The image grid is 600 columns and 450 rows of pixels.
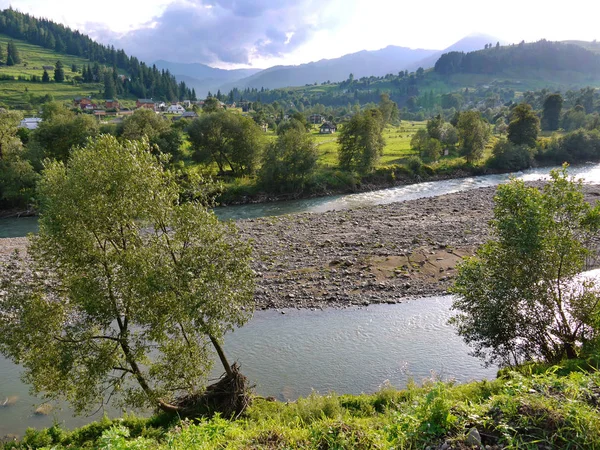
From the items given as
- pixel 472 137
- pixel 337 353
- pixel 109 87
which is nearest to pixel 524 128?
pixel 472 137

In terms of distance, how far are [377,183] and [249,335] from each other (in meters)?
49.3

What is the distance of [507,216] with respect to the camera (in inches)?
582

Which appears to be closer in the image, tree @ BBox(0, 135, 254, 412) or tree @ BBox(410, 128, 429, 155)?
tree @ BBox(0, 135, 254, 412)

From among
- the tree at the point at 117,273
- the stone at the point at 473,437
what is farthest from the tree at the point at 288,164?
the stone at the point at 473,437

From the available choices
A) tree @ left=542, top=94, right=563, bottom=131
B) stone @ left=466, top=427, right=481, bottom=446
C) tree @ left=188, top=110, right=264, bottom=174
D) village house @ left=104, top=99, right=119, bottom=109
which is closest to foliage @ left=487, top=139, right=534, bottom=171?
tree @ left=188, top=110, right=264, bottom=174

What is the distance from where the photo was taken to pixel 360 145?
66.6 metres

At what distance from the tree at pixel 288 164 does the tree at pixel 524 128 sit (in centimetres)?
4957

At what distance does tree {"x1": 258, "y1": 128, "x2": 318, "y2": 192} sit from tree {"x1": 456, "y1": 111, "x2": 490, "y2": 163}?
116 feet

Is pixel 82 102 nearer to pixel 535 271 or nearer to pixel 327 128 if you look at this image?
pixel 327 128

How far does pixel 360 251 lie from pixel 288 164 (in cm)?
2962

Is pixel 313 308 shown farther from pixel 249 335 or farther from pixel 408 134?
pixel 408 134

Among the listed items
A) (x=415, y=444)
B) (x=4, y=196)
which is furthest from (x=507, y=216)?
(x=4, y=196)

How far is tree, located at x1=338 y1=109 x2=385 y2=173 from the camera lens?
6644 centimetres

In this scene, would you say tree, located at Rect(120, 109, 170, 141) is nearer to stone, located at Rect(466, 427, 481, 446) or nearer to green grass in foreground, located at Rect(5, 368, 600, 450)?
green grass in foreground, located at Rect(5, 368, 600, 450)
